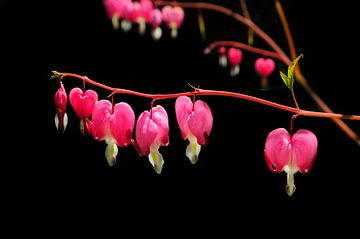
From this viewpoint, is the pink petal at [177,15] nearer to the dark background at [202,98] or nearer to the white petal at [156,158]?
the dark background at [202,98]

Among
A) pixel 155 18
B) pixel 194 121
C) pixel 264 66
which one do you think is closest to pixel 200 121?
pixel 194 121

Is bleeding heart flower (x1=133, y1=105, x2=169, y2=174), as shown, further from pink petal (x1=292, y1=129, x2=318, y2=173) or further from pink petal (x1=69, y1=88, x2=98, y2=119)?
pink petal (x1=292, y1=129, x2=318, y2=173)

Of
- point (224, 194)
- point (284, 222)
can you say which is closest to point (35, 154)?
point (224, 194)

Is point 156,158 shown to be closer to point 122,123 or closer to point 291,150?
point 122,123

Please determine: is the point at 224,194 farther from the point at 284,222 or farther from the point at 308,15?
the point at 308,15

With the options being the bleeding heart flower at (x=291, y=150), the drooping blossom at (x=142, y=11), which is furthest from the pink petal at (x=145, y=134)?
the drooping blossom at (x=142, y=11)

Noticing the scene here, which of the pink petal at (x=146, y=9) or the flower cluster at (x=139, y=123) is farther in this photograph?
the pink petal at (x=146, y=9)

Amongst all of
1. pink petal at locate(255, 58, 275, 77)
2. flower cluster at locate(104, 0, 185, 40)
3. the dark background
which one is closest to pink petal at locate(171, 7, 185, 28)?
flower cluster at locate(104, 0, 185, 40)
